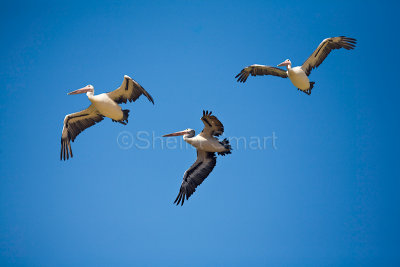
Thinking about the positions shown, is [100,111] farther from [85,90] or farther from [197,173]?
[197,173]

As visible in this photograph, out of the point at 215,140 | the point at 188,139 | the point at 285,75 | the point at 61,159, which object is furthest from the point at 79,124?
the point at 285,75

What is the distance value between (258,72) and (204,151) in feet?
14.9

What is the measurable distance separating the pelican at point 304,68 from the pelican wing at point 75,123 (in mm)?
5053

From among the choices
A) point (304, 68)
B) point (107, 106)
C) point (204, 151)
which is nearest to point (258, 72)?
point (304, 68)

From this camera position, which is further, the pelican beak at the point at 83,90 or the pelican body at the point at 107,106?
the pelican beak at the point at 83,90

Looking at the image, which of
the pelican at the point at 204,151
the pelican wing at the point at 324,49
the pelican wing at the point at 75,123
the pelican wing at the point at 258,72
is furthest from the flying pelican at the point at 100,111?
the pelican wing at the point at 324,49

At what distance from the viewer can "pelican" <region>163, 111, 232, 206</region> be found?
1122 cm

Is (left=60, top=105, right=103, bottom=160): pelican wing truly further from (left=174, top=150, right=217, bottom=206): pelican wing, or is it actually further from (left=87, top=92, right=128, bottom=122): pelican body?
(left=174, top=150, right=217, bottom=206): pelican wing

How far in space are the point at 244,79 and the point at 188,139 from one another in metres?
4.34

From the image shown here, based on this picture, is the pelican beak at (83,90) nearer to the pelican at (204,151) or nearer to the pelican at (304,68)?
the pelican at (204,151)

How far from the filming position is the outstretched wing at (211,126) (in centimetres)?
1087

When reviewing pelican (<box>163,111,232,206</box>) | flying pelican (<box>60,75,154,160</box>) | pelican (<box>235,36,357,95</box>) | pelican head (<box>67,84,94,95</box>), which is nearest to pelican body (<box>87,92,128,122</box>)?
flying pelican (<box>60,75,154,160</box>)

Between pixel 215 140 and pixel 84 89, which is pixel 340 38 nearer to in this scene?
pixel 215 140

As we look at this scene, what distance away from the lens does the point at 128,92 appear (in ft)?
41.7
